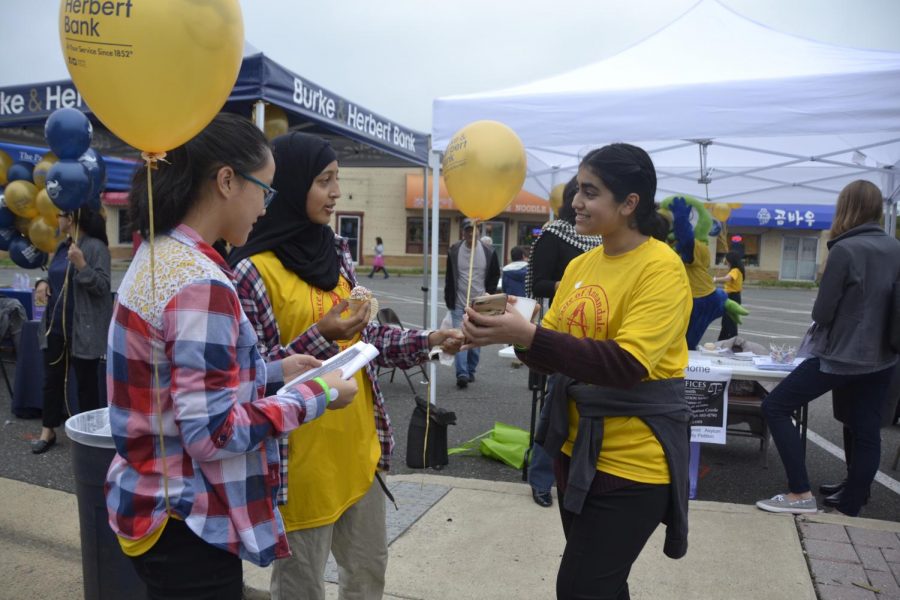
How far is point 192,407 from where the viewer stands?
134 cm

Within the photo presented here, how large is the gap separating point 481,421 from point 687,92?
3.37 meters

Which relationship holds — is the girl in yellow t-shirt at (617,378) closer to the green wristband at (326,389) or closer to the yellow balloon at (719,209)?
the green wristband at (326,389)

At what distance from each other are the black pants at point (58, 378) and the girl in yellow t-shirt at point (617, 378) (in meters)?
4.15

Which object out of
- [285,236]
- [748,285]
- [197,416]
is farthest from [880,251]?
[748,285]

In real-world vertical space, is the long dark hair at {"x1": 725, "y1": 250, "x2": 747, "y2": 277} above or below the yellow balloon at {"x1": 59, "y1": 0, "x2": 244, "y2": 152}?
below

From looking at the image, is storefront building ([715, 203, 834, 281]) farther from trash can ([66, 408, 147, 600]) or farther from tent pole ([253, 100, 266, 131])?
trash can ([66, 408, 147, 600])

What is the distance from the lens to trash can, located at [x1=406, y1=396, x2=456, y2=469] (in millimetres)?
4355

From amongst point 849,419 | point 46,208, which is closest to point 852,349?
point 849,419

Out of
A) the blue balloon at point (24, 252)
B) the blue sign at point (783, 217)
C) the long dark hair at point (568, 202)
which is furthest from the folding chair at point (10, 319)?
the blue sign at point (783, 217)

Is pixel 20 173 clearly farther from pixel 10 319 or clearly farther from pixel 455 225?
pixel 455 225

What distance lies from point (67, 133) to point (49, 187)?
1.89 feet

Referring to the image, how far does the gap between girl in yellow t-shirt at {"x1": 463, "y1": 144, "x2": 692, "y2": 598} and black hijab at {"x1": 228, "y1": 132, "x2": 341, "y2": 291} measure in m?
0.54

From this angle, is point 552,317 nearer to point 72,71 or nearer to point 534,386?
point 72,71

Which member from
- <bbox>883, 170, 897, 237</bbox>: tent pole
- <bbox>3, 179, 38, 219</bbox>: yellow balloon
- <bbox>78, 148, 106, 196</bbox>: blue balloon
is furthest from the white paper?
<bbox>883, 170, 897, 237</bbox>: tent pole
